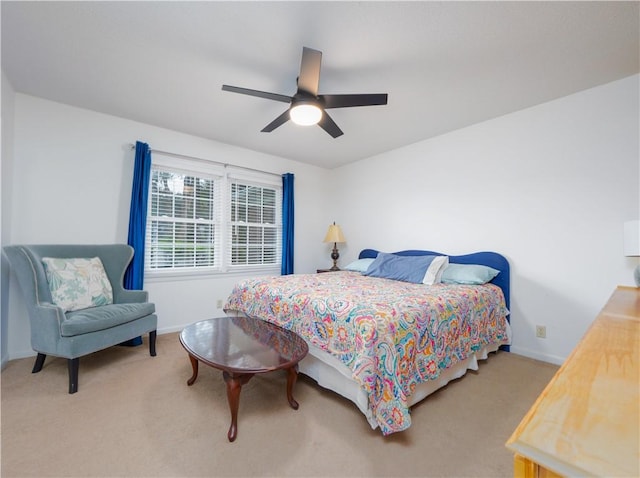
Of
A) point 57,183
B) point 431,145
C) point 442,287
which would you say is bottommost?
point 442,287

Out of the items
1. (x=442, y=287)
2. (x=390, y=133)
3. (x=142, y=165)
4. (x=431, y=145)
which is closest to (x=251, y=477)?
(x=442, y=287)

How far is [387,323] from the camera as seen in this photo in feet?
5.27

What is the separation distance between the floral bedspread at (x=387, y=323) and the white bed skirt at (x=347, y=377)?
0.27 ft

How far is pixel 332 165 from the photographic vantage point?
4750mm

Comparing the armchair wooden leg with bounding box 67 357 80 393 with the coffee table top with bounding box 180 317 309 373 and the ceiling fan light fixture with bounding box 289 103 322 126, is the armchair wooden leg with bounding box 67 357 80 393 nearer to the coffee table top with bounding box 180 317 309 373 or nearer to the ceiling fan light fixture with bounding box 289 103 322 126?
the coffee table top with bounding box 180 317 309 373

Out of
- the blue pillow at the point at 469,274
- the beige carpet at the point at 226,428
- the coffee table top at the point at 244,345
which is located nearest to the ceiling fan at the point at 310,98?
the coffee table top at the point at 244,345

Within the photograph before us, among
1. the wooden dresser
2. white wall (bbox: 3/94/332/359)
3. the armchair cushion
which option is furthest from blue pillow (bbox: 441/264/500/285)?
the armchair cushion

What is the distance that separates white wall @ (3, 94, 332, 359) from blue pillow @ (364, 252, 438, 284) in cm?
212

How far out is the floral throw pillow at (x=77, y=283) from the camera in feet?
7.59

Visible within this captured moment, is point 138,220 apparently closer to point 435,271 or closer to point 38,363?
point 38,363

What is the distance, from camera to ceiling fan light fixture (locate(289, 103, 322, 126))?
6.63ft

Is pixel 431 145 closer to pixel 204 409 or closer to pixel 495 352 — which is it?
pixel 495 352

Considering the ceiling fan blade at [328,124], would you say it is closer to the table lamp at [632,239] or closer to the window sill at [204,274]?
the table lamp at [632,239]

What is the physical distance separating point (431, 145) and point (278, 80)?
2.16 m
